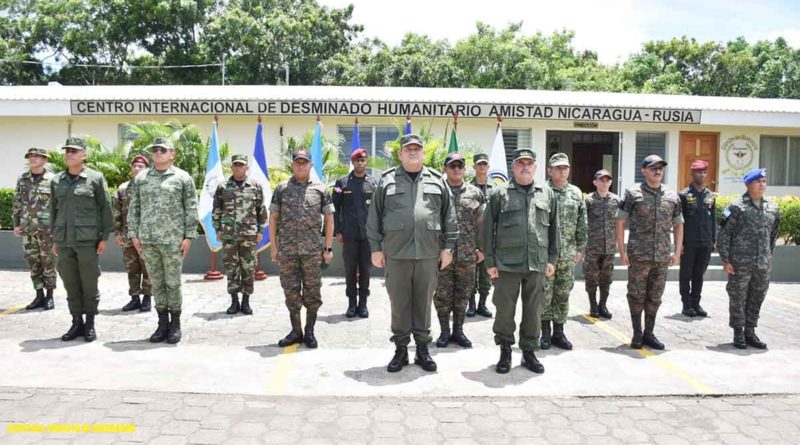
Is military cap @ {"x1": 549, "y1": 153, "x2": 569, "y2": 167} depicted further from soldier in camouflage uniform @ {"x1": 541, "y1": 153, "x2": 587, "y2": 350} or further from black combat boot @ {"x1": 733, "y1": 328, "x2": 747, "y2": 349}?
black combat boot @ {"x1": 733, "y1": 328, "x2": 747, "y2": 349}

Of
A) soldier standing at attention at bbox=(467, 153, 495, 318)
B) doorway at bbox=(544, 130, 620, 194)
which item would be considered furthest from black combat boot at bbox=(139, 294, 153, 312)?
doorway at bbox=(544, 130, 620, 194)

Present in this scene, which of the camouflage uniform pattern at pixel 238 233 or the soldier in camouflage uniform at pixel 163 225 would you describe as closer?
the soldier in camouflage uniform at pixel 163 225

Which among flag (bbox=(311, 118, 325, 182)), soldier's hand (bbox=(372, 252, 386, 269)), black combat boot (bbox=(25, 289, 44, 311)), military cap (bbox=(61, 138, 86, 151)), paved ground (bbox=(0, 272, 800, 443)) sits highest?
flag (bbox=(311, 118, 325, 182))

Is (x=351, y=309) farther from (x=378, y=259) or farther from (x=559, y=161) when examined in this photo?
(x=559, y=161)

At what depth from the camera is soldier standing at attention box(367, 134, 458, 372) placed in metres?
4.82

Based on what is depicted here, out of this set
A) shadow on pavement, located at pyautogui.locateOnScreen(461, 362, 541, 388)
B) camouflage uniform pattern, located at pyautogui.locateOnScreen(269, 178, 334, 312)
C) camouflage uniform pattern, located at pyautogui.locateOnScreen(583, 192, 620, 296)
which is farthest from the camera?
camouflage uniform pattern, located at pyautogui.locateOnScreen(583, 192, 620, 296)

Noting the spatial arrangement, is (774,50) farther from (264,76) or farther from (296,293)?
(296,293)

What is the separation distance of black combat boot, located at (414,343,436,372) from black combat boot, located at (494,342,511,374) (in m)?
0.54

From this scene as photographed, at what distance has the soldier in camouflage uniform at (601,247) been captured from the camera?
7.14 m

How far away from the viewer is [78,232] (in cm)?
565

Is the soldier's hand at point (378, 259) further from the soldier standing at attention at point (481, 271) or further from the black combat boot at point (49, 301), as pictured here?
the black combat boot at point (49, 301)

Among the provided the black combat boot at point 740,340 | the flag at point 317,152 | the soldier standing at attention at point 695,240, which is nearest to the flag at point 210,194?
the flag at point 317,152

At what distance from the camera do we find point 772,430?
3.94m

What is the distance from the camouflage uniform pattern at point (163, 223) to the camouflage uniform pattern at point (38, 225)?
224 centimetres
